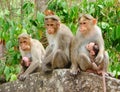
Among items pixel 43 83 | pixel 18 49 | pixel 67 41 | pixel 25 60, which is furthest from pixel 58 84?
pixel 18 49

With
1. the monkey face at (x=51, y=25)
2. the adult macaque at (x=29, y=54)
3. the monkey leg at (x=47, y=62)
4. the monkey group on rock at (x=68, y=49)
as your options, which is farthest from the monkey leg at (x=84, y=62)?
the adult macaque at (x=29, y=54)

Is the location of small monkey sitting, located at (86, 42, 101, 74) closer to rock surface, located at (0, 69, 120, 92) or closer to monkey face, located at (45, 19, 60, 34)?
rock surface, located at (0, 69, 120, 92)

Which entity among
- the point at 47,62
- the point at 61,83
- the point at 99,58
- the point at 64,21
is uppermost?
the point at 64,21

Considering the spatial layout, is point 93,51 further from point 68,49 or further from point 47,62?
point 47,62

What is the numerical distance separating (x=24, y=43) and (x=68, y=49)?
3.89ft

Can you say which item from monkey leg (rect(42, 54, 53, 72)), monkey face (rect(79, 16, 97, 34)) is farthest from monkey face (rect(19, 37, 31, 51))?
monkey face (rect(79, 16, 97, 34))

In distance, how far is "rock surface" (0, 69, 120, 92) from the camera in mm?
6566

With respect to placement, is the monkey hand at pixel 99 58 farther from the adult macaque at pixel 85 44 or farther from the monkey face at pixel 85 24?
the monkey face at pixel 85 24

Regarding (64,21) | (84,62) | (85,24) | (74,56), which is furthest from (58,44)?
(64,21)

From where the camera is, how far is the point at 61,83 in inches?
272

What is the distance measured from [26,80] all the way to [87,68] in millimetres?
1182

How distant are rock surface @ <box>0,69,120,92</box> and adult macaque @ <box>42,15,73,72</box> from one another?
358 millimetres

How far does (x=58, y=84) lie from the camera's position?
6.95m

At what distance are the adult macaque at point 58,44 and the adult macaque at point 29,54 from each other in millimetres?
517
